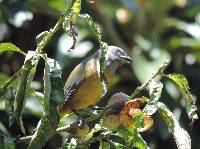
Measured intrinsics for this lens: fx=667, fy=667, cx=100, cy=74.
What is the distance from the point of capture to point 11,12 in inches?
161

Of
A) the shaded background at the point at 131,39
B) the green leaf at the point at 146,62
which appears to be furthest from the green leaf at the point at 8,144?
the green leaf at the point at 146,62

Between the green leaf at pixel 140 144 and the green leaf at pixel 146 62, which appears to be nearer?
the green leaf at pixel 140 144

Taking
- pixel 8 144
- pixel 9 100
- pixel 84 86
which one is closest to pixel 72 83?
pixel 84 86

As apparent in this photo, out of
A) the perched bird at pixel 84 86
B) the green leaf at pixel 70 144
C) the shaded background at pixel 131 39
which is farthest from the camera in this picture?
the shaded background at pixel 131 39

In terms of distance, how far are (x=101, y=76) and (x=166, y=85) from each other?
3.38 meters

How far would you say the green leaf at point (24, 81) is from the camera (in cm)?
176

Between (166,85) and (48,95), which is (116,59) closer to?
(48,95)

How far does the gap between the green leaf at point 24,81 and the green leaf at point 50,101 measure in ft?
0.12

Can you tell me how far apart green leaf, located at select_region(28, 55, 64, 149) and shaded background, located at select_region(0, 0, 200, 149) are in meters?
2.04

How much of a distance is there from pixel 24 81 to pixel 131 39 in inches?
156

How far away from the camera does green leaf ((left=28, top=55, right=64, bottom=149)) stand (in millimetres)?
1719

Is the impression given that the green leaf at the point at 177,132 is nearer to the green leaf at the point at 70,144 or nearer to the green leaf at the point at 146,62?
the green leaf at the point at 70,144

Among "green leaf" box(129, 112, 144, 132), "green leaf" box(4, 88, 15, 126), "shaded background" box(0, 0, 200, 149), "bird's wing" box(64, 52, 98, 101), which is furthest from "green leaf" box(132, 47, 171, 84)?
"green leaf" box(129, 112, 144, 132)

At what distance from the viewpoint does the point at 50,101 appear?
5.63 feet
